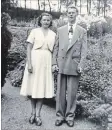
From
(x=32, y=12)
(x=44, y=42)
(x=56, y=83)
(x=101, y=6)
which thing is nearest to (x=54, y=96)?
(x=56, y=83)

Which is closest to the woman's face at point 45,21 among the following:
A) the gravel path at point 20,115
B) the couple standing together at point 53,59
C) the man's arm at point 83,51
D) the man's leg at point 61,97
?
the couple standing together at point 53,59

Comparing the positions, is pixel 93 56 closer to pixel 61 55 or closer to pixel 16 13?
pixel 61 55

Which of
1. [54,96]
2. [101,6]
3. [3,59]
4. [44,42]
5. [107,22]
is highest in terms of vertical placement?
[101,6]

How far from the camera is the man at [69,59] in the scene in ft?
9.07

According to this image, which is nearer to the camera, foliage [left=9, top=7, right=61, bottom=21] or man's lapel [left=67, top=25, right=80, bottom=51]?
man's lapel [left=67, top=25, right=80, bottom=51]

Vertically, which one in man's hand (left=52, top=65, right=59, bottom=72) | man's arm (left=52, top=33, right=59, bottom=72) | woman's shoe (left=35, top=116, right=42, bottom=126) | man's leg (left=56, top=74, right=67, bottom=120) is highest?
man's arm (left=52, top=33, right=59, bottom=72)

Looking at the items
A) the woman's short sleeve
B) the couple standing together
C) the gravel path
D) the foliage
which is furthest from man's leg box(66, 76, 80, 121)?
the foliage

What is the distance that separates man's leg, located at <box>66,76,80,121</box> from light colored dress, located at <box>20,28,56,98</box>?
19 cm

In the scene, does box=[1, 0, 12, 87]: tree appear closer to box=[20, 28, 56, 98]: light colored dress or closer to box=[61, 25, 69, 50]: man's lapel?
box=[20, 28, 56, 98]: light colored dress

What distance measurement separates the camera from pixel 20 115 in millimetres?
2906

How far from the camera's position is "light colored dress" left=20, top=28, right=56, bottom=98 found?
274cm

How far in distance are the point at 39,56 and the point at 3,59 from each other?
0.49 m

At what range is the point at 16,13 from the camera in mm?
3010

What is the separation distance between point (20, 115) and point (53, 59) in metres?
0.77
